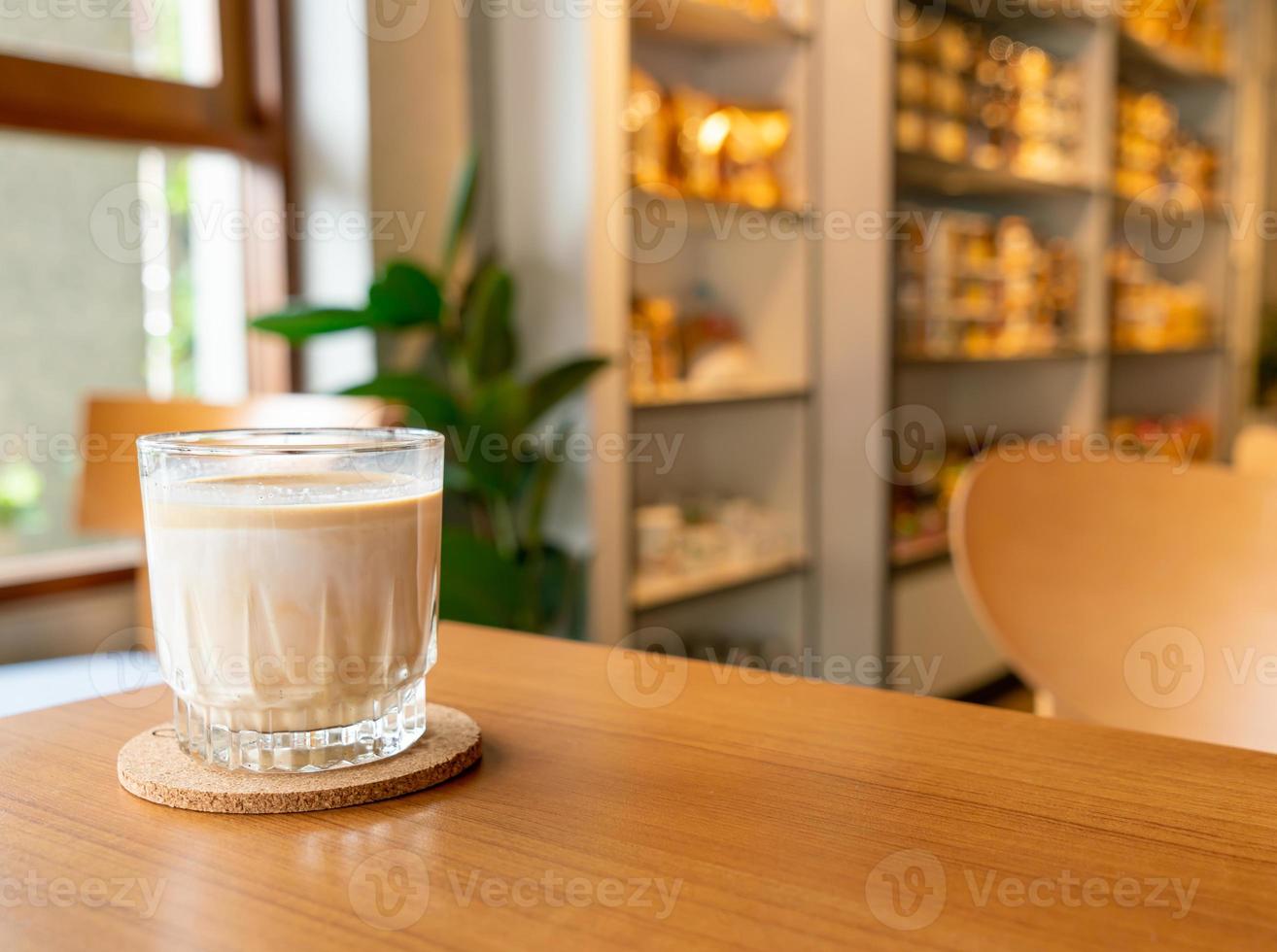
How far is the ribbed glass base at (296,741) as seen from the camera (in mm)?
533

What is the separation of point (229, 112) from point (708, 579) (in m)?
1.28

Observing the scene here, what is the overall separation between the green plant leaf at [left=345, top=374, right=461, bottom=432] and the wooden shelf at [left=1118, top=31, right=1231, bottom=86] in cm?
258

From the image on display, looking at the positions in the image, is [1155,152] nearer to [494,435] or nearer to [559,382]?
[559,382]

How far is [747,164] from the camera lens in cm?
273

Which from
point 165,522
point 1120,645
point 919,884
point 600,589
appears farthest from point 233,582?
point 600,589

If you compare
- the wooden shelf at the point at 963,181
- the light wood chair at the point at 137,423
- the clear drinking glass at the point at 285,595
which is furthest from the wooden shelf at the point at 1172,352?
the clear drinking glass at the point at 285,595

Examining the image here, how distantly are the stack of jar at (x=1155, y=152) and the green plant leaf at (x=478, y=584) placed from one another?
2590 millimetres

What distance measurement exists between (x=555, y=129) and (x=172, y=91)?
66 centimetres

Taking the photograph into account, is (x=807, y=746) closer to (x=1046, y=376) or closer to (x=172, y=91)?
Result: (x=172, y=91)

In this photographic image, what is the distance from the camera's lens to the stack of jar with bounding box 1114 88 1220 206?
12.7ft

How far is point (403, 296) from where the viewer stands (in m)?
1.97

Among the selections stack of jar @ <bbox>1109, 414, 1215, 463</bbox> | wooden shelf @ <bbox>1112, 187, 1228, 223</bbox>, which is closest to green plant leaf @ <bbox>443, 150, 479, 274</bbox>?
stack of jar @ <bbox>1109, 414, 1215, 463</bbox>

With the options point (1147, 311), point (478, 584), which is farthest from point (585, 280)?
point (1147, 311)

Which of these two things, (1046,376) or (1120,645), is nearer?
(1120,645)
